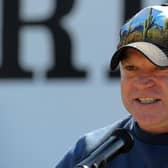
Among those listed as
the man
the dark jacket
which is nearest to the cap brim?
the man

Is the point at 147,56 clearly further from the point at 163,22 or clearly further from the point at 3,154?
the point at 3,154

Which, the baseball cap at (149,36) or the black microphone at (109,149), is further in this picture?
the baseball cap at (149,36)

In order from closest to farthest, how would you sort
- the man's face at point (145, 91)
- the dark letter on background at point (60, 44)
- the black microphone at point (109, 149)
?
the black microphone at point (109, 149) → the man's face at point (145, 91) → the dark letter on background at point (60, 44)

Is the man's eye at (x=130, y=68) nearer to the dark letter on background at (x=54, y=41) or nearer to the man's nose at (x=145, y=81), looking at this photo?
the man's nose at (x=145, y=81)

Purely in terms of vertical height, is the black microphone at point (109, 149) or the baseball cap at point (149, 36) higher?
the baseball cap at point (149, 36)

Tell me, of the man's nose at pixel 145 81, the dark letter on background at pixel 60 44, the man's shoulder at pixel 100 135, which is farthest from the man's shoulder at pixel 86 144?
the dark letter on background at pixel 60 44

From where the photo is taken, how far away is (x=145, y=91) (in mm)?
1339

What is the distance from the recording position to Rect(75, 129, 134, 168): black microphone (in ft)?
3.84

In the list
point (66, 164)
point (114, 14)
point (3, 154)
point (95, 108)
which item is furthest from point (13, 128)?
point (66, 164)

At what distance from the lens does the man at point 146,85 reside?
1337 mm

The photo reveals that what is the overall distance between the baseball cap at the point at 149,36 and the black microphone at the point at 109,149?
16 centimetres

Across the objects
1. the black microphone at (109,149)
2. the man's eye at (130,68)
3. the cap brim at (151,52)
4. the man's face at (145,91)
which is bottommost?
the black microphone at (109,149)

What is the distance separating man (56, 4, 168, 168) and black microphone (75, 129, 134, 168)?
0.27 feet

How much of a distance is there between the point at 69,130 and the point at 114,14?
49cm
